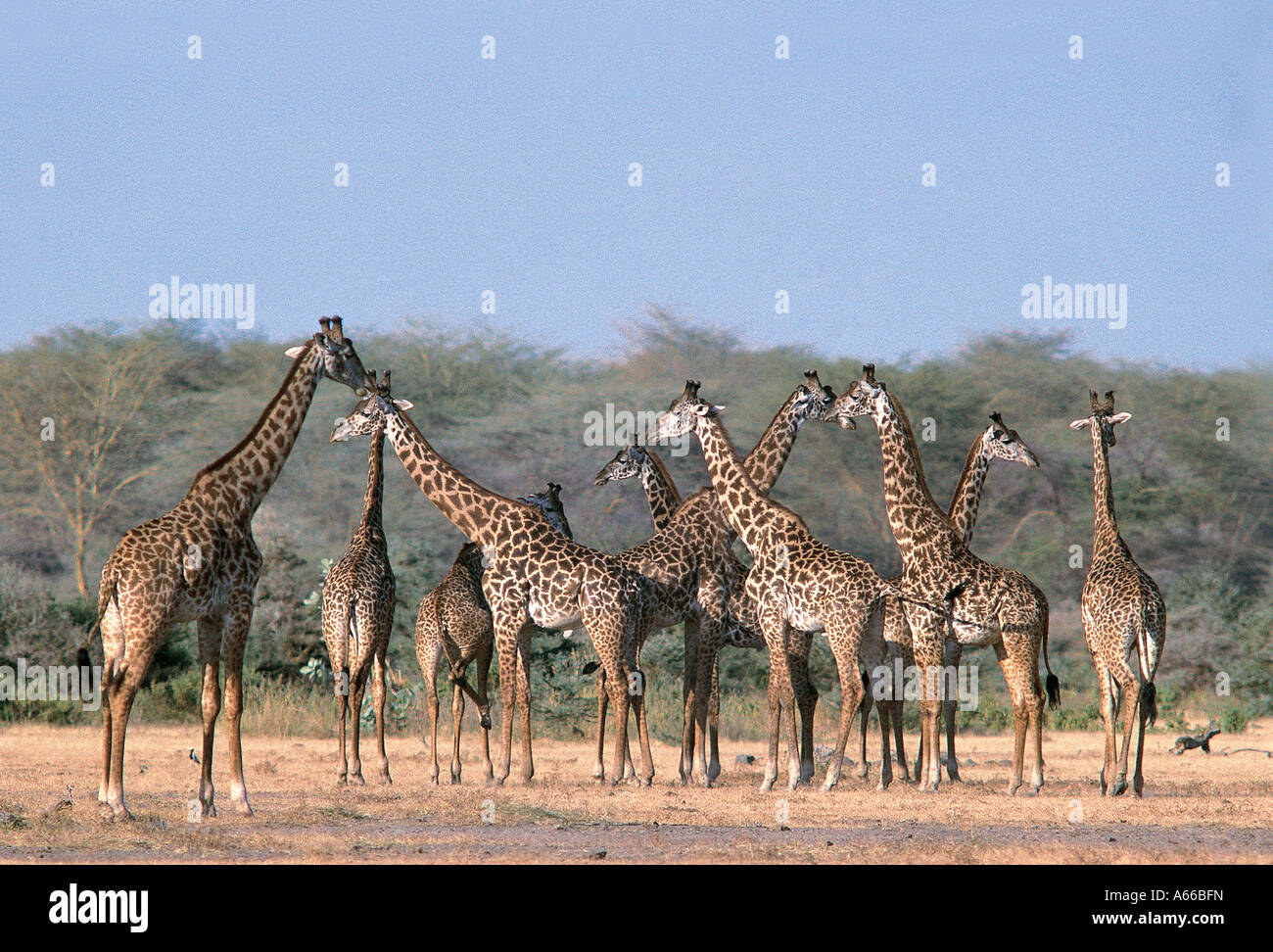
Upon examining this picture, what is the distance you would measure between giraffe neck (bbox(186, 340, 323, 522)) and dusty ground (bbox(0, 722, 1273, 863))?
2.20 m

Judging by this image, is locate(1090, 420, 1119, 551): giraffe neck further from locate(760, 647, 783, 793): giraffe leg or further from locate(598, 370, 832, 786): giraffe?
locate(760, 647, 783, 793): giraffe leg

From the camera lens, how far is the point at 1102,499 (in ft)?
45.7

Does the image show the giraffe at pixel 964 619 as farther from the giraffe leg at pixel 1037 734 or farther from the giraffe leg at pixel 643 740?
the giraffe leg at pixel 643 740

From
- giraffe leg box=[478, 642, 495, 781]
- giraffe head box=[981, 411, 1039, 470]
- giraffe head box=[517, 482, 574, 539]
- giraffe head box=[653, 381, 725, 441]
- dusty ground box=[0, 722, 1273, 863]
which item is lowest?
dusty ground box=[0, 722, 1273, 863]

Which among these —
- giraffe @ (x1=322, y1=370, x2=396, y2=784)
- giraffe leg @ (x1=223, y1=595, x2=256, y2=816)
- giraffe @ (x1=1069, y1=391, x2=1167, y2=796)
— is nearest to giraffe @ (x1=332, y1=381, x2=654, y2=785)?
giraffe @ (x1=322, y1=370, x2=396, y2=784)

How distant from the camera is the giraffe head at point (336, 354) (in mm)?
12016

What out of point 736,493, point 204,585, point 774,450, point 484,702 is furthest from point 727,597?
point 204,585

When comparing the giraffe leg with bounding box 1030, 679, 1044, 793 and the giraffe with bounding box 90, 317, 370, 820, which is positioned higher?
the giraffe with bounding box 90, 317, 370, 820

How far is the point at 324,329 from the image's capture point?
12.3 m

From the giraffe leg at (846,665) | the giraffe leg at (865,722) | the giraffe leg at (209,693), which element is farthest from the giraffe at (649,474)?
the giraffe leg at (209,693)

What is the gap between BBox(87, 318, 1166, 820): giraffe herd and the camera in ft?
41.0

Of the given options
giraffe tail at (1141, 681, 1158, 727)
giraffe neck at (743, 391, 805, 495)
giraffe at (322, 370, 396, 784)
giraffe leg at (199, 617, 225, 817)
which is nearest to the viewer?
giraffe leg at (199, 617, 225, 817)

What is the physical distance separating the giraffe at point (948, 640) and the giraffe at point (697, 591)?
69 centimetres
